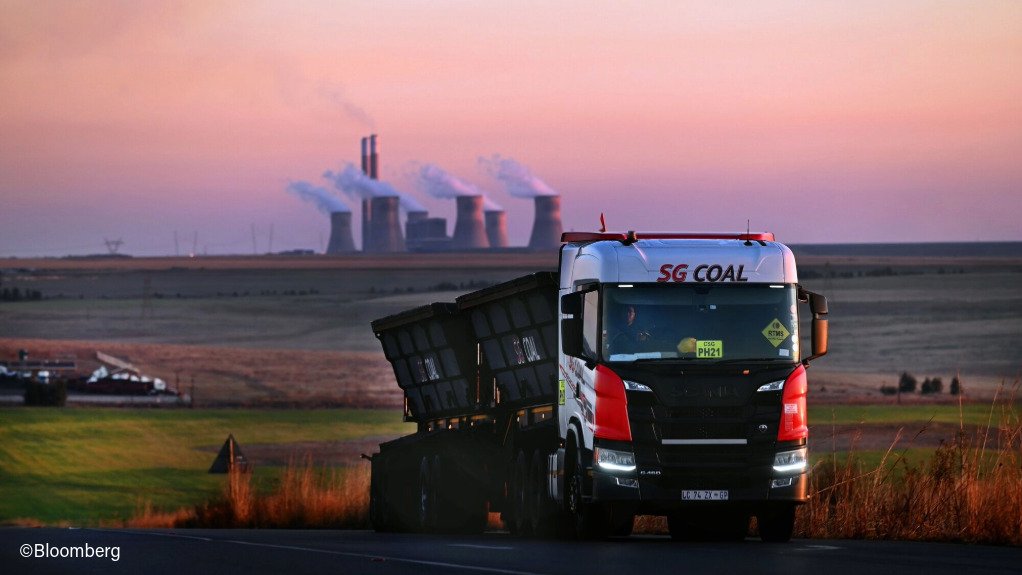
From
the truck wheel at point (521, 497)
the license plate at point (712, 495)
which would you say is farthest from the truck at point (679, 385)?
the truck wheel at point (521, 497)

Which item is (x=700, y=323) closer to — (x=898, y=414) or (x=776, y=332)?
(x=776, y=332)

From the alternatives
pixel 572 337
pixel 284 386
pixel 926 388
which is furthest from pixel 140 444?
pixel 572 337

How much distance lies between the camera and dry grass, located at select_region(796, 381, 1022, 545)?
2031 centimetres

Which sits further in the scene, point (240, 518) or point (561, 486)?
point (240, 518)

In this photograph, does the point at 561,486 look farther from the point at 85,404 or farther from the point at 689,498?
the point at 85,404

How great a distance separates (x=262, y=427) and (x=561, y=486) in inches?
4473

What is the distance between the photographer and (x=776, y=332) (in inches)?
801

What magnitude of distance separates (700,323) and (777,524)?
2.65 m

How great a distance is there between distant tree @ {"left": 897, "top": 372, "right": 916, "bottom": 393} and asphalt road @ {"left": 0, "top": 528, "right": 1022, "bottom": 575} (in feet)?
398

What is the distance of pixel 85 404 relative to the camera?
14575 centimetres

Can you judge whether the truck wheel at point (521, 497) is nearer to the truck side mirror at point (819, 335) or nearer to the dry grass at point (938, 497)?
the dry grass at point (938, 497)

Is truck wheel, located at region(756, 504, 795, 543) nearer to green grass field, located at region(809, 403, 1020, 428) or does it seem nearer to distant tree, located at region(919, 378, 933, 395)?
green grass field, located at region(809, 403, 1020, 428)

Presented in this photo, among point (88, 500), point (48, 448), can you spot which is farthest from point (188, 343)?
point (88, 500)

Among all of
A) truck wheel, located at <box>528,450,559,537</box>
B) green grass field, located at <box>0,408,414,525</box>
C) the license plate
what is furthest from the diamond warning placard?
green grass field, located at <box>0,408,414,525</box>
